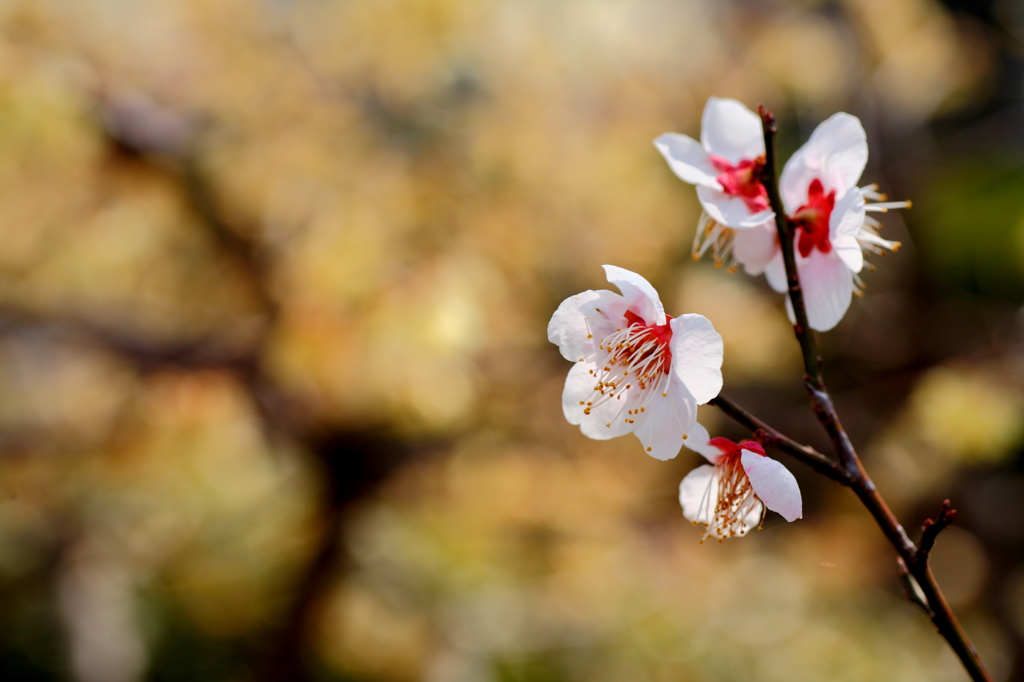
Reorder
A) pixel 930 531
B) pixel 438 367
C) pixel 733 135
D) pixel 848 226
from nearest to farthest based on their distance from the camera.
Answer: pixel 930 531 → pixel 848 226 → pixel 733 135 → pixel 438 367

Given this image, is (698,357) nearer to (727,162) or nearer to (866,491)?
(866,491)

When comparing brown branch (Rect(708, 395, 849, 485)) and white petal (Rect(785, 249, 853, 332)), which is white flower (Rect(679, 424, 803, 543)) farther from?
white petal (Rect(785, 249, 853, 332))

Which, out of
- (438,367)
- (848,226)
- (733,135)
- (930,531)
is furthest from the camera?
(438,367)

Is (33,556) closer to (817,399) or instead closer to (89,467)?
(89,467)

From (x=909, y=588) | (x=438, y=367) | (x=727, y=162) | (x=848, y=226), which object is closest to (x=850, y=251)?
(x=848, y=226)

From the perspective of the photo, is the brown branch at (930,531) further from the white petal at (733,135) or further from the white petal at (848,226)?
the white petal at (733,135)

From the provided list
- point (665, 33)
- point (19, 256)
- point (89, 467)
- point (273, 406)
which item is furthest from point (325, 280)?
point (665, 33)
